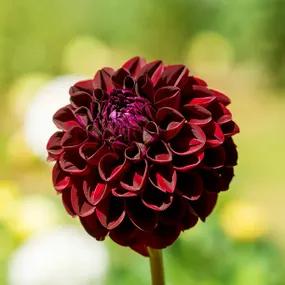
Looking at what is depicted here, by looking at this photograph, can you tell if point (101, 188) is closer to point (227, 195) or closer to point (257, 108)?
point (227, 195)

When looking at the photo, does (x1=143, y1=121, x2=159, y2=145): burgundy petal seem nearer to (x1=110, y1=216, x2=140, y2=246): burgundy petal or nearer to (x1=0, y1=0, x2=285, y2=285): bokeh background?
(x1=110, y1=216, x2=140, y2=246): burgundy petal

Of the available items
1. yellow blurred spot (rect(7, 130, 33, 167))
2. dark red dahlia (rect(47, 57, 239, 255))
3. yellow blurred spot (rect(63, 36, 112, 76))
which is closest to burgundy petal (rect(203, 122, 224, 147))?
dark red dahlia (rect(47, 57, 239, 255))

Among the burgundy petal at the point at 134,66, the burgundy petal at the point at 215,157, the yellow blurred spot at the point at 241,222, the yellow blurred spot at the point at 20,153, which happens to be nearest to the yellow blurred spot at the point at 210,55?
the yellow blurred spot at the point at 20,153

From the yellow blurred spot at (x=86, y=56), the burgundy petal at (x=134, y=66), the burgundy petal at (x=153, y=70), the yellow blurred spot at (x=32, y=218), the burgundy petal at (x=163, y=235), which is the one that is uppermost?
the yellow blurred spot at (x=86, y=56)

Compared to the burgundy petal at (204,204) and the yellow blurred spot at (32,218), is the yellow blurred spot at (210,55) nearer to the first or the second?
the yellow blurred spot at (32,218)

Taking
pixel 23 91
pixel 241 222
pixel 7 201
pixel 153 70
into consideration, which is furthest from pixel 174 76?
pixel 23 91

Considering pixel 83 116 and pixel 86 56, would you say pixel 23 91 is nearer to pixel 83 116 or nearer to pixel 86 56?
pixel 86 56
